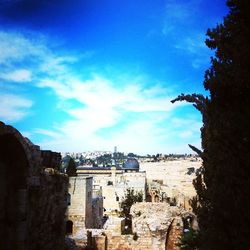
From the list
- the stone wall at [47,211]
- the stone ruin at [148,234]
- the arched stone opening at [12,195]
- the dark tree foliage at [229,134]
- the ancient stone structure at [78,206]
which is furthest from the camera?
the ancient stone structure at [78,206]

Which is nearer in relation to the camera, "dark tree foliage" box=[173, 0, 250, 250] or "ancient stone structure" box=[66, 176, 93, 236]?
"dark tree foliage" box=[173, 0, 250, 250]

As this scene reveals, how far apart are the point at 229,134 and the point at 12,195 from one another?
4.73m

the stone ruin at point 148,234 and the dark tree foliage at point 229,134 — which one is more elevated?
the dark tree foliage at point 229,134

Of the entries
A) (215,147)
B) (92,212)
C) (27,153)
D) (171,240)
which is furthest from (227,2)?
(92,212)

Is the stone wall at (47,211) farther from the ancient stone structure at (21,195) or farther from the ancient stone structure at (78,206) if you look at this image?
the ancient stone structure at (78,206)

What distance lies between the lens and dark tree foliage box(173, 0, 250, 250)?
16.4 feet

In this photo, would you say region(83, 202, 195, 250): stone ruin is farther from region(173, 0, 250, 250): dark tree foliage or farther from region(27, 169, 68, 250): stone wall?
region(173, 0, 250, 250): dark tree foliage

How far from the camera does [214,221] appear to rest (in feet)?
18.7

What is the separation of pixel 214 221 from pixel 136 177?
43.0 meters

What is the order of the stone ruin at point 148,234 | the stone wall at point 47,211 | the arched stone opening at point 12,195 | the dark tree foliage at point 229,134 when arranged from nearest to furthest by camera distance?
1. the dark tree foliage at point 229,134
2. the arched stone opening at point 12,195
3. the stone wall at point 47,211
4. the stone ruin at point 148,234

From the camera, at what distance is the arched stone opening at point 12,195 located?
6.79 meters

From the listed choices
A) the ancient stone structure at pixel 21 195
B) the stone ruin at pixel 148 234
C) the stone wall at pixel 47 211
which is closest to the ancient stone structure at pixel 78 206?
the stone ruin at pixel 148 234

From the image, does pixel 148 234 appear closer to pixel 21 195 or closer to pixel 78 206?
pixel 78 206

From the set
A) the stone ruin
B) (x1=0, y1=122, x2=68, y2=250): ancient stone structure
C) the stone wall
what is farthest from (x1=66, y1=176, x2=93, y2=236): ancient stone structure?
(x1=0, y1=122, x2=68, y2=250): ancient stone structure
